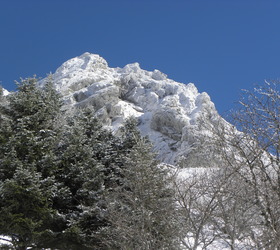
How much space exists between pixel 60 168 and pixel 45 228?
232 cm

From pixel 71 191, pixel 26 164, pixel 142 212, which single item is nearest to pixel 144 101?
pixel 71 191

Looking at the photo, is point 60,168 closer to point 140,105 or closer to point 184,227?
point 184,227

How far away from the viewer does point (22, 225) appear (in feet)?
35.3

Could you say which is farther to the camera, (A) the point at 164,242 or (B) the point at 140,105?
(B) the point at 140,105

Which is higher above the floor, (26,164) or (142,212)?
(26,164)

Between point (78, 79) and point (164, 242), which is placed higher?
point (78, 79)

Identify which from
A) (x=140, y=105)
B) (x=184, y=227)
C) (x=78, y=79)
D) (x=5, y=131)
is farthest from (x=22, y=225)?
(x=78, y=79)

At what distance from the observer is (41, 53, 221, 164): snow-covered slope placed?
215ft

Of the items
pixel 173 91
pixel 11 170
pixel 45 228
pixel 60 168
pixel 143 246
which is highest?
pixel 173 91

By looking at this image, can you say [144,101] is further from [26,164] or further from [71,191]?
[26,164]

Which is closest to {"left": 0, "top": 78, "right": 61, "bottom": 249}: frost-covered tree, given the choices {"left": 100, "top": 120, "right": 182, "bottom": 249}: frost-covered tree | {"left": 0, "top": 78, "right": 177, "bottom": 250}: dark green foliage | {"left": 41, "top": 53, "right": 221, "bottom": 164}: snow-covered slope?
{"left": 0, "top": 78, "right": 177, "bottom": 250}: dark green foliage

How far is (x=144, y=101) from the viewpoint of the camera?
3317 inches

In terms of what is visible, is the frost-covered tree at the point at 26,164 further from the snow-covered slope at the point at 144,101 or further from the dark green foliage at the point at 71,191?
the snow-covered slope at the point at 144,101

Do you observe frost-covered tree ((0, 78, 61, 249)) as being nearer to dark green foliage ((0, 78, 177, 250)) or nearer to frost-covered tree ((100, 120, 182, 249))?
dark green foliage ((0, 78, 177, 250))
